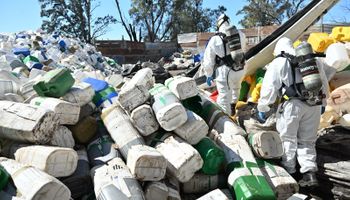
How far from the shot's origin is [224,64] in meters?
6.05

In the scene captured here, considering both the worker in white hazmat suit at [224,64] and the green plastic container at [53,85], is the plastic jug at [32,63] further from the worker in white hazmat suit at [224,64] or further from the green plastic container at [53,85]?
the green plastic container at [53,85]

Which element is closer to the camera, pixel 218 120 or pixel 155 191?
pixel 155 191

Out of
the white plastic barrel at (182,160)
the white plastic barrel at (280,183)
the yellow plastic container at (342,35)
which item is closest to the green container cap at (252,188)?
the white plastic barrel at (280,183)

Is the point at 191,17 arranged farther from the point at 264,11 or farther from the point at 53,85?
the point at 53,85

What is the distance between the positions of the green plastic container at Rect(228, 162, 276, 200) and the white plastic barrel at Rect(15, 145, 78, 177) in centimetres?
128

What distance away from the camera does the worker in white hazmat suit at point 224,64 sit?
233 inches

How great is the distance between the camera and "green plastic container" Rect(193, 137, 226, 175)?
353cm

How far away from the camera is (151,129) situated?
3658 millimetres

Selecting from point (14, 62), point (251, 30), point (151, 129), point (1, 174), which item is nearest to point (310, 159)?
point (151, 129)

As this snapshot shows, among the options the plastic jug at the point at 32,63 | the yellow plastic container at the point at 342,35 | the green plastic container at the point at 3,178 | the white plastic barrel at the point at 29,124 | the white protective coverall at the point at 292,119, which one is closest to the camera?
the green plastic container at the point at 3,178

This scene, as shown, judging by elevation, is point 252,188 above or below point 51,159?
below

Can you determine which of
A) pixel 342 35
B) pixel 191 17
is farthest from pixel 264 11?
pixel 342 35

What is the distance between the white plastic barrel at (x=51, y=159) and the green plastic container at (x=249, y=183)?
128 centimetres

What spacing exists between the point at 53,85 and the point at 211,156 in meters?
1.65
